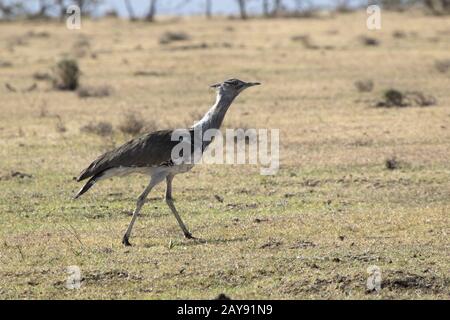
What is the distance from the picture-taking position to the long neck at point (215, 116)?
8.30 m

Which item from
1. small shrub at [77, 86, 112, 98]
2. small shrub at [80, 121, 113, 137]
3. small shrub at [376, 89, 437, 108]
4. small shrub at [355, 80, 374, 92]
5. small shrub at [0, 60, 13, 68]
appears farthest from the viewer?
small shrub at [0, 60, 13, 68]

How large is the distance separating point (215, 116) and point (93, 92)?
36.2 ft

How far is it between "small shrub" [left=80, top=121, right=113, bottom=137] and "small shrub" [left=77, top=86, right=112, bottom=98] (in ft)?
13.8

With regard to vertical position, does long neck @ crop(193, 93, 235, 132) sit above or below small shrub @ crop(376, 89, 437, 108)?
above

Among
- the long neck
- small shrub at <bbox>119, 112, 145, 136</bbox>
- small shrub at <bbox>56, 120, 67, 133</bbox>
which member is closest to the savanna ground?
small shrub at <bbox>56, 120, 67, 133</bbox>

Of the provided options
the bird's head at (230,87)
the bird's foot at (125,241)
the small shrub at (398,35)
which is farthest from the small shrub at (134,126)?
the small shrub at (398,35)

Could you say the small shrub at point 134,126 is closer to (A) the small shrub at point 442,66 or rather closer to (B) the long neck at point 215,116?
(B) the long neck at point 215,116

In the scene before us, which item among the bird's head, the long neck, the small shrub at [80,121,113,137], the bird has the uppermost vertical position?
the bird's head

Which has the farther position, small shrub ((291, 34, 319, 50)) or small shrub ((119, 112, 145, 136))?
small shrub ((291, 34, 319, 50))

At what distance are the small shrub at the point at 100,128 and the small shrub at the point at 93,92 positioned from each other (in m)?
4.22

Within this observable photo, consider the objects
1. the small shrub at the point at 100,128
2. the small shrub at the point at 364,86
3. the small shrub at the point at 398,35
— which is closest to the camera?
the small shrub at the point at 100,128

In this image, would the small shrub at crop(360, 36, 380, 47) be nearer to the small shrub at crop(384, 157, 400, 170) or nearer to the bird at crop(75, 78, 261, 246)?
the small shrub at crop(384, 157, 400, 170)

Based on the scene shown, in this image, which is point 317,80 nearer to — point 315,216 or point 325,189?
point 325,189

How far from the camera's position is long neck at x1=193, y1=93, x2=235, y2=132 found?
327 inches
